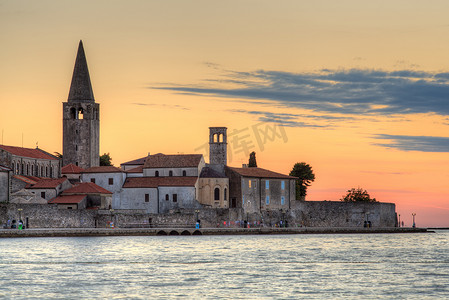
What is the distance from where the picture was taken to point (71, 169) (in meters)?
93.6

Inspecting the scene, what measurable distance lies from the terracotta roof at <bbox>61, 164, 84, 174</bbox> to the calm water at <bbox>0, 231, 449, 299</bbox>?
34069mm

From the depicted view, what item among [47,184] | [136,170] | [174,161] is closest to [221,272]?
[47,184]

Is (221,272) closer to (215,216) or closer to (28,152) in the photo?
(215,216)

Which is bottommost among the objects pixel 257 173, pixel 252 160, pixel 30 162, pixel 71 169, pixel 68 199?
pixel 68 199

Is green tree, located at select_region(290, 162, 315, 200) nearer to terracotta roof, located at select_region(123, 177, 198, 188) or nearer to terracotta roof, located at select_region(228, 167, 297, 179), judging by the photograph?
terracotta roof, located at select_region(228, 167, 297, 179)

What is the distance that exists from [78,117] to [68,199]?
24.2 metres

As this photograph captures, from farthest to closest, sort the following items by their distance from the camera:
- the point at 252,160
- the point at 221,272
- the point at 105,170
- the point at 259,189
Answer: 1. the point at 252,160
2. the point at 259,189
3. the point at 105,170
4. the point at 221,272

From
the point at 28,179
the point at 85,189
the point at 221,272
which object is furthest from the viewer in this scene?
the point at 28,179

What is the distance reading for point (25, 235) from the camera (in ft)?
225

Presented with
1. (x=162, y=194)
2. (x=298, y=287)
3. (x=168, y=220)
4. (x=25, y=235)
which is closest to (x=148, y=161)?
(x=162, y=194)

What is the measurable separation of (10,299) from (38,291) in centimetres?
206

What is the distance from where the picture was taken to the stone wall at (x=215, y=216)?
7450 centimetres

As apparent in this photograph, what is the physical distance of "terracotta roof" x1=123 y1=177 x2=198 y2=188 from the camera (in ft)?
274

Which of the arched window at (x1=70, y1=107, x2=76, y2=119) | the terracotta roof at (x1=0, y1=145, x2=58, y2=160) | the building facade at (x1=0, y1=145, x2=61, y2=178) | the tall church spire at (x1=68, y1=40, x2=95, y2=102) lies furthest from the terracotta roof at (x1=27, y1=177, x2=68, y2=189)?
the tall church spire at (x1=68, y1=40, x2=95, y2=102)
